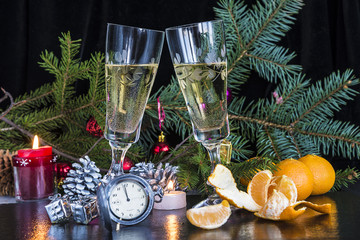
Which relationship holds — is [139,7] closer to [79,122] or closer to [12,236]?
[79,122]

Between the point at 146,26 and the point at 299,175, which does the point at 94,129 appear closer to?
the point at 146,26

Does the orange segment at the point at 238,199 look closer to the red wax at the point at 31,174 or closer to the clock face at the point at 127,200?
the clock face at the point at 127,200

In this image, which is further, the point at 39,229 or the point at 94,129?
the point at 94,129

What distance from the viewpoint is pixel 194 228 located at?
0.84 metres

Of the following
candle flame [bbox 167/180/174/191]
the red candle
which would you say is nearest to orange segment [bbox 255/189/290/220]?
candle flame [bbox 167/180/174/191]

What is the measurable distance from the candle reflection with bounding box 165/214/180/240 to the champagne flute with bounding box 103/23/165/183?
0.17 m

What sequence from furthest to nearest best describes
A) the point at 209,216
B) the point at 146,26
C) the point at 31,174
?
the point at 146,26, the point at 31,174, the point at 209,216

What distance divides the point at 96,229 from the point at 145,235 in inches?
4.0

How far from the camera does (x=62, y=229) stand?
87cm

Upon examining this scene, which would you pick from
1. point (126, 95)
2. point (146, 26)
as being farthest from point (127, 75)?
point (146, 26)

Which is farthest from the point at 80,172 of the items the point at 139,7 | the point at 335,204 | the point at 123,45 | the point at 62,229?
the point at 139,7

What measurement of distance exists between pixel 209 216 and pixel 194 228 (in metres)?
0.04

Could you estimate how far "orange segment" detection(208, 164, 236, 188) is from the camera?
2.95ft

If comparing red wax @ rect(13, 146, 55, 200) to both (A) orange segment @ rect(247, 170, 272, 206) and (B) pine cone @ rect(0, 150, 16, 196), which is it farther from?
(A) orange segment @ rect(247, 170, 272, 206)
